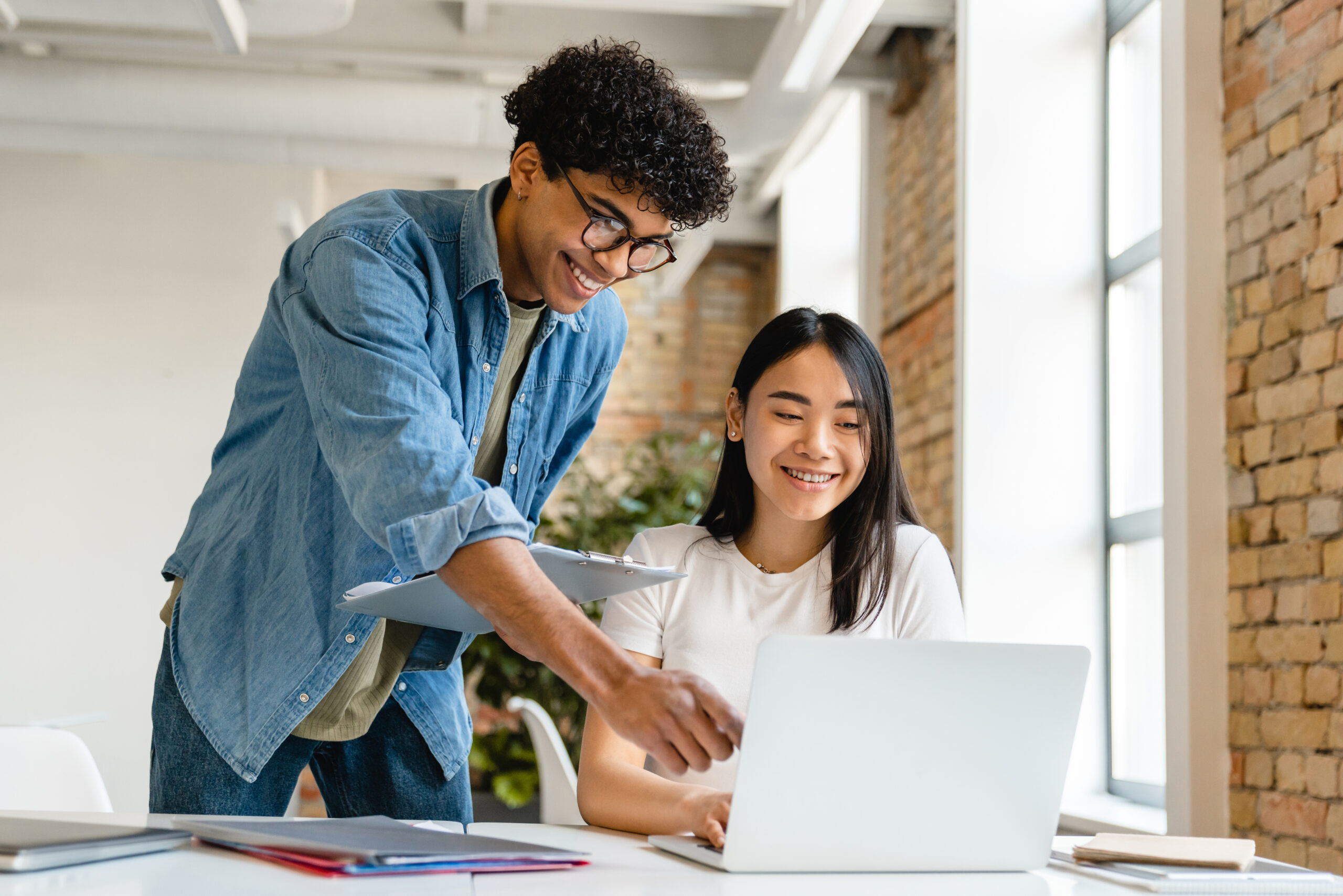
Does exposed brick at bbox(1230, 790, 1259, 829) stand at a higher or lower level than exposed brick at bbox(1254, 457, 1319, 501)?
lower

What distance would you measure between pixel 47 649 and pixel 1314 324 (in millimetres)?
5751

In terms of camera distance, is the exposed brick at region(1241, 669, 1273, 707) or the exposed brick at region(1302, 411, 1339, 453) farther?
the exposed brick at region(1241, 669, 1273, 707)

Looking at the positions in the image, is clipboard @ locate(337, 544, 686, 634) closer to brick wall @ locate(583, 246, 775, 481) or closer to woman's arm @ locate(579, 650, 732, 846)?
woman's arm @ locate(579, 650, 732, 846)

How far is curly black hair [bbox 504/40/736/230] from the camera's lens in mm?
1521

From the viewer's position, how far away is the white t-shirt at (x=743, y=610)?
5.98ft

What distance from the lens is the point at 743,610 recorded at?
1866 mm

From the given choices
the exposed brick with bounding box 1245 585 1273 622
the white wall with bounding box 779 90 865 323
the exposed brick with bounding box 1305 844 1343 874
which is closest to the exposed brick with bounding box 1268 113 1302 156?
the exposed brick with bounding box 1245 585 1273 622

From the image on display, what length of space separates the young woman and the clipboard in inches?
11.6

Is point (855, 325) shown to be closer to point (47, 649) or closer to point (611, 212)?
point (611, 212)

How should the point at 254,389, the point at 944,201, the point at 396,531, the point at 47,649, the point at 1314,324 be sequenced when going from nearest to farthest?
the point at 396,531 < the point at 254,389 < the point at 1314,324 < the point at 944,201 < the point at 47,649

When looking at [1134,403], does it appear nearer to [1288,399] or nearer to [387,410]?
[1288,399]

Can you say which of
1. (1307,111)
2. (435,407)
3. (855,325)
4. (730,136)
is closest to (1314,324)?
(1307,111)

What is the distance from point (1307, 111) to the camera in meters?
2.70

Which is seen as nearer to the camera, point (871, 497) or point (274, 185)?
point (871, 497)
